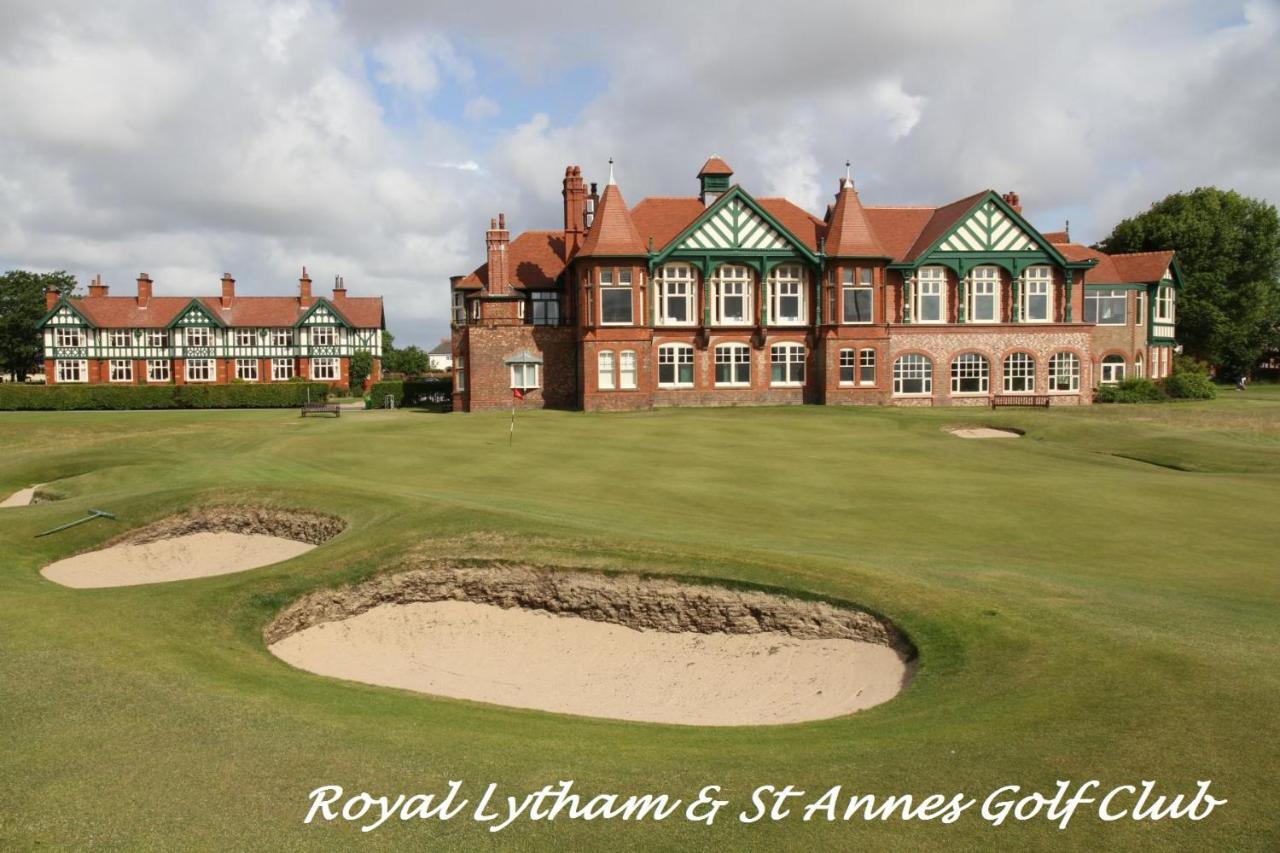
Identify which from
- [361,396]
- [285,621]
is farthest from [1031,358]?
[361,396]

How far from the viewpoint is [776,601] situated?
12891 mm

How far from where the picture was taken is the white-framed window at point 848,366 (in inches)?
1933

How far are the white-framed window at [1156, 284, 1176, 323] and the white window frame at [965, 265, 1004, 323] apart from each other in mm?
14613

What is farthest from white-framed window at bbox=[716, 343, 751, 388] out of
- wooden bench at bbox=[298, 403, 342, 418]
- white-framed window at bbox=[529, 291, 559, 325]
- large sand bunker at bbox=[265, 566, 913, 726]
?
large sand bunker at bbox=[265, 566, 913, 726]

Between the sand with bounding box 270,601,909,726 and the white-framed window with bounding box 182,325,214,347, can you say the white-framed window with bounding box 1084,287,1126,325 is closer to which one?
the sand with bounding box 270,601,909,726

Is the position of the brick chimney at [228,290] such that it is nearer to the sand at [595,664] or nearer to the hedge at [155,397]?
the hedge at [155,397]

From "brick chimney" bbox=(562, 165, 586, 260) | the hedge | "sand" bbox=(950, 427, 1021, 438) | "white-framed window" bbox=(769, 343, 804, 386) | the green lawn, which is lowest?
the green lawn

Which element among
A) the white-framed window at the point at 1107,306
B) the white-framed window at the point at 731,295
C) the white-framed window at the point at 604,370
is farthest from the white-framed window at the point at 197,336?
the white-framed window at the point at 1107,306

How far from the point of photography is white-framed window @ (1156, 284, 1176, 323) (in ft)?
193

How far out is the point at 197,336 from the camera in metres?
83.8

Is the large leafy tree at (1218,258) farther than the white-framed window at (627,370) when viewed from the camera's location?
Yes

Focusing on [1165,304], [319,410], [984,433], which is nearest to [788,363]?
[984,433]

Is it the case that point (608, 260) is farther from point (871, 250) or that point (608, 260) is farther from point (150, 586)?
point (150, 586)

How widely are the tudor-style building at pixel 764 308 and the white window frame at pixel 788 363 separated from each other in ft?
0.27
